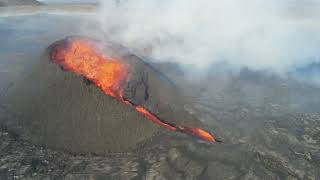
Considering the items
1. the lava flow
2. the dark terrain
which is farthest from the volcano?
the dark terrain

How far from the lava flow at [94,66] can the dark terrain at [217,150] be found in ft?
6.04

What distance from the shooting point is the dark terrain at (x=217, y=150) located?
10664mm

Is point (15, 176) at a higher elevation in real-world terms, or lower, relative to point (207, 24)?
lower

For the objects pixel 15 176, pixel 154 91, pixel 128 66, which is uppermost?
pixel 128 66

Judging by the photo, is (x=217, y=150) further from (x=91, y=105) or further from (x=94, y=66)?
(x=94, y=66)

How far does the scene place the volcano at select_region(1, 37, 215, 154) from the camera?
12.2 meters

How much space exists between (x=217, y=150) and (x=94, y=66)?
230 inches

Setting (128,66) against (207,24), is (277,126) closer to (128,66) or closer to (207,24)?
(128,66)

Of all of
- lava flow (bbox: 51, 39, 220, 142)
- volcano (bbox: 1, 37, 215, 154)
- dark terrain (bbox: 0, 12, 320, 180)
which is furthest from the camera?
lava flow (bbox: 51, 39, 220, 142)

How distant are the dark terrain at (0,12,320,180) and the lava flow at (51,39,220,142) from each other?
184cm

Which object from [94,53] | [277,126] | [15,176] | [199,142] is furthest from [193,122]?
[15,176]

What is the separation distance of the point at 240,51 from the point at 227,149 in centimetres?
1611

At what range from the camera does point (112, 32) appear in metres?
23.5

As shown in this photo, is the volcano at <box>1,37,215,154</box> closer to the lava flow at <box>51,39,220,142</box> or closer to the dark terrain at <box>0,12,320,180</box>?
the lava flow at <box>51,39,220,142</box>
